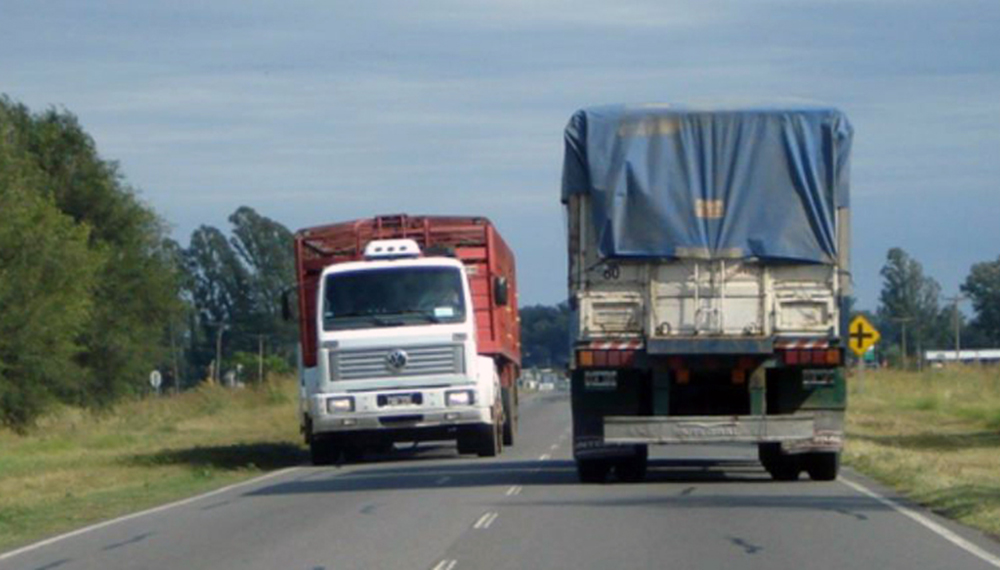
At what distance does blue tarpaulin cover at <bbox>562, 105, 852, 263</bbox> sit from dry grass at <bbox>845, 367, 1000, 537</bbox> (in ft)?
11.2

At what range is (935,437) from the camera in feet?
126

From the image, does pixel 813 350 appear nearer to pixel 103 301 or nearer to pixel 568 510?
pixel 568 510

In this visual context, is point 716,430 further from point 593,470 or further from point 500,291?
point 500,291

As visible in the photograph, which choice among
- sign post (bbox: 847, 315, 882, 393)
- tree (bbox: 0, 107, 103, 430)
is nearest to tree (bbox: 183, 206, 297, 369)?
tree (bbox: 0, 107, 103, 430)

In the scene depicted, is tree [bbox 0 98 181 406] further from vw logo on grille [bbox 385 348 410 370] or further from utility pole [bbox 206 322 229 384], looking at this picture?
vw logo on grille [bbox 385 348 410 370]

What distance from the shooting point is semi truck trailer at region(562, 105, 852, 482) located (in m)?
21.8

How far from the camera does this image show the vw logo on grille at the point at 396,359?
94.3 feet

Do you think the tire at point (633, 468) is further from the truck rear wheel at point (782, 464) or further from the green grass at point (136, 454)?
the green grass at point (136, 454)

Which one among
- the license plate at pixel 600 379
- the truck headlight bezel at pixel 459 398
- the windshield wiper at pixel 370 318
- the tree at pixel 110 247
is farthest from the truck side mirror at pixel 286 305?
the tree at pixel 110 247

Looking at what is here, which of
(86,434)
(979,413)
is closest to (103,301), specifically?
(86,434)

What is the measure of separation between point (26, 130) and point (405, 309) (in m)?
44.2

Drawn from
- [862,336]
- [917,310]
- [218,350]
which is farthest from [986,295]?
[862,336]

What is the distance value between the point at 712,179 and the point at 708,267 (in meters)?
1.04

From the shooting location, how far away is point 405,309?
29047 millimetres
